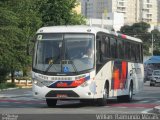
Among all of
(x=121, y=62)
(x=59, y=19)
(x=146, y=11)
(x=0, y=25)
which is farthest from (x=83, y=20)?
(x=146, y=11)

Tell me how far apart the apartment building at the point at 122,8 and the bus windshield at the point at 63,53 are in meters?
166

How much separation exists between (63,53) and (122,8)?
174 metres

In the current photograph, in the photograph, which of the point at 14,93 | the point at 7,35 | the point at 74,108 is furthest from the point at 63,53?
the point at 7,35

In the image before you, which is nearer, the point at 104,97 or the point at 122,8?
the point at 104,97

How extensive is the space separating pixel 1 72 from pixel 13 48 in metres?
5.80

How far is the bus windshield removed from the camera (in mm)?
22141

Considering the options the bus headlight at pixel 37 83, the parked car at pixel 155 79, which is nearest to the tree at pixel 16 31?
the parked car at pixel 155 79

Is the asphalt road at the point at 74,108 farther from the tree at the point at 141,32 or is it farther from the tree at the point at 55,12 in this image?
the tree at the point at 141,32

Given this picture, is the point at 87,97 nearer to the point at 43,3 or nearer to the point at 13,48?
the point at 13,48

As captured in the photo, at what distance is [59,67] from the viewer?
72.7ft

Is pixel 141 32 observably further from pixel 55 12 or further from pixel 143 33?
pixel 55 12

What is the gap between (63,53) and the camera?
22.4 meters

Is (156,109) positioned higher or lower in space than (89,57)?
lower

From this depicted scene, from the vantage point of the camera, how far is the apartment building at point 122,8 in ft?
627
